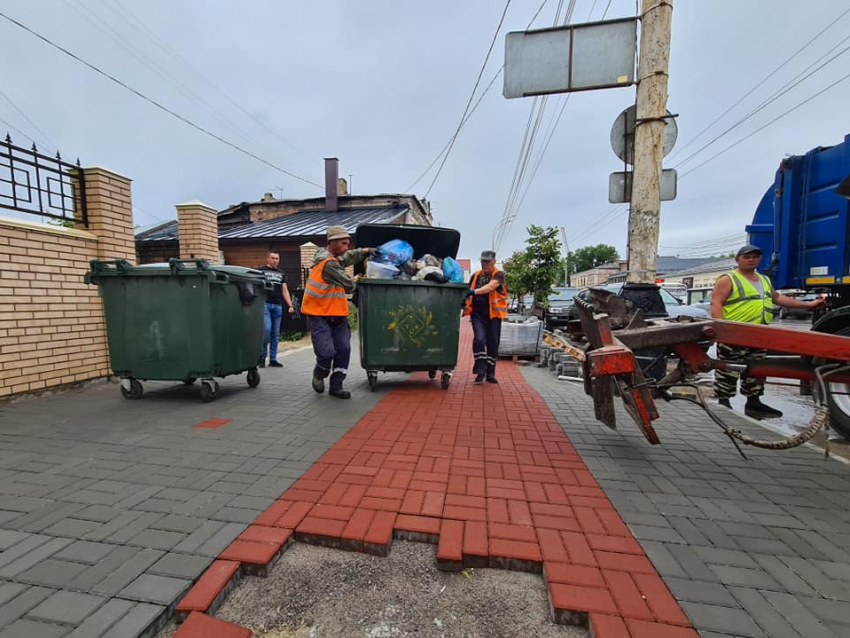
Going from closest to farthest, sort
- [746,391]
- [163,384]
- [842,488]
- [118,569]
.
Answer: [118,569] → [842,488] → [746,391] → [163,384]

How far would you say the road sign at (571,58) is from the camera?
4.73 meters

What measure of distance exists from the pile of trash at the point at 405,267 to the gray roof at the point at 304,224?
5.84 meters

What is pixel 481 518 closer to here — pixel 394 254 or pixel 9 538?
pixel 9 538

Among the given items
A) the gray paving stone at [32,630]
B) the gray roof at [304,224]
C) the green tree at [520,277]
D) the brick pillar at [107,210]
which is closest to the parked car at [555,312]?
the green tree at [520,277]

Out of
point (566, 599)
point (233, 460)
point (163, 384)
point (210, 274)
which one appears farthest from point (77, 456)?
point (566, 599)

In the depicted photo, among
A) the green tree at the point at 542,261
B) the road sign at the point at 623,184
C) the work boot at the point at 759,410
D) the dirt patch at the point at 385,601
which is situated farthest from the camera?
the green tree at the point at 542,261

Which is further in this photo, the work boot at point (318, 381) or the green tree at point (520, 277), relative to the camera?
the green tree at point (520, 277)

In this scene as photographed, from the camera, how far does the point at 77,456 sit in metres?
2.78

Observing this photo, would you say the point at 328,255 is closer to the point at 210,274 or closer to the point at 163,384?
the point at 210,274

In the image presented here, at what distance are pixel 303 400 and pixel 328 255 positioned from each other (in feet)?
5.23

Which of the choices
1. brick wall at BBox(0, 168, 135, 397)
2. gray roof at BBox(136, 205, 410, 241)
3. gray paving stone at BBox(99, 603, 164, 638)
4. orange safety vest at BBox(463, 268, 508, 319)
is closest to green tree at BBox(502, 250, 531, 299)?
gray roof at BBox(136, 205, 410, 241)

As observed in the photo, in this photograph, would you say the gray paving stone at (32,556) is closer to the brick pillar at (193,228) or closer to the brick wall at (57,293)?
the brick wall at (57,293)

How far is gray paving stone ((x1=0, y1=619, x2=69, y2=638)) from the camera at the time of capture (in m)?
1.33

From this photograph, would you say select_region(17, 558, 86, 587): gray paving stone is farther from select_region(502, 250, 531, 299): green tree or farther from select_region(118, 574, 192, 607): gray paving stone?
select_region(502, 250, 531, 299): green tree
